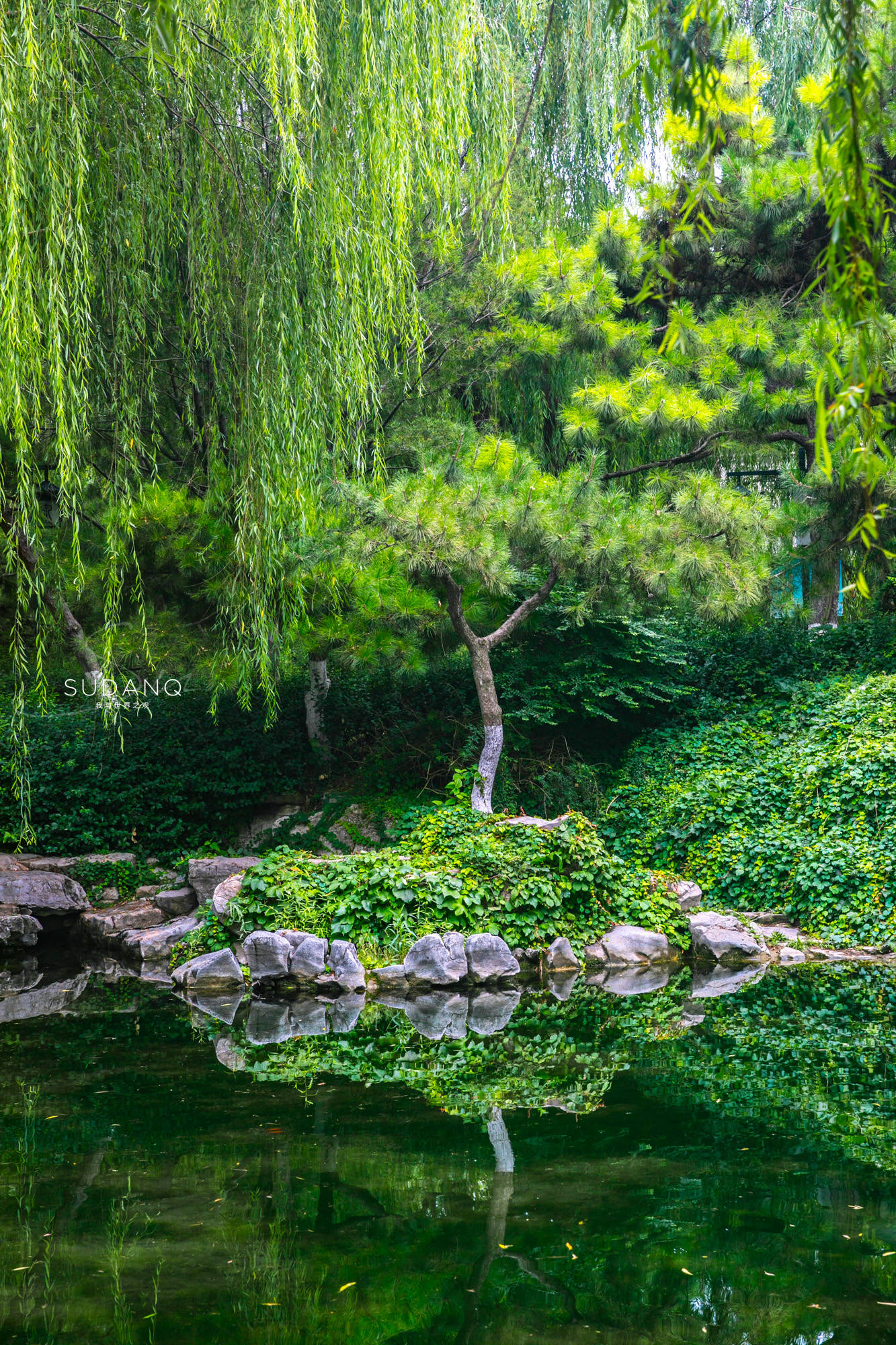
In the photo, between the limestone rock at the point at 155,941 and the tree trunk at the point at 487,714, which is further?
the tree trunk at the point at 487,714

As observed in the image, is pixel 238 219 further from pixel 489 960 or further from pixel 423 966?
pixel 489 960

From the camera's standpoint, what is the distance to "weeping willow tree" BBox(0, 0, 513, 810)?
4.70 metres

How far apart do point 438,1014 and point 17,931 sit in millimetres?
4549

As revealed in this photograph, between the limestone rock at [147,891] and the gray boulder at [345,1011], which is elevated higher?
the gray boulder at [345,1011]

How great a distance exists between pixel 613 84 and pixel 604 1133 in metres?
8.92

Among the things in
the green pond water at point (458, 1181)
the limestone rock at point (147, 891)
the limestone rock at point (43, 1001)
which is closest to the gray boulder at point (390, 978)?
the green pond water at point (458, 1181)

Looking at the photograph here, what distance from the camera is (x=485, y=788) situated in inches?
373

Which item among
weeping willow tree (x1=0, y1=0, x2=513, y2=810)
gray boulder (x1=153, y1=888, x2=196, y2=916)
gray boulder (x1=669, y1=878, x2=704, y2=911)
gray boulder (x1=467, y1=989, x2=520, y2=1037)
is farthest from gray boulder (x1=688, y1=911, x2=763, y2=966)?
gray boulder (x1=153, y1=888, x2=196, y2=916)

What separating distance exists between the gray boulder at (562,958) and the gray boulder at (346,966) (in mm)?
1428

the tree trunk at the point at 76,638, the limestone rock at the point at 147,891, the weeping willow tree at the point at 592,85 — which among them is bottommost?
the limestone rock at the point at 147,891

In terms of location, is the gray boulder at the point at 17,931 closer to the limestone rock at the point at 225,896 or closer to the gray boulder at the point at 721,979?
the limestone rock at the point at 225,896

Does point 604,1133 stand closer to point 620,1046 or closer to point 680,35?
point 620,1046

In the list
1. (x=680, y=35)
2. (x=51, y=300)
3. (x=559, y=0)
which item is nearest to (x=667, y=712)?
(x=559, y=0)

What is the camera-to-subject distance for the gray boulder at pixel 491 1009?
6.37 meters
